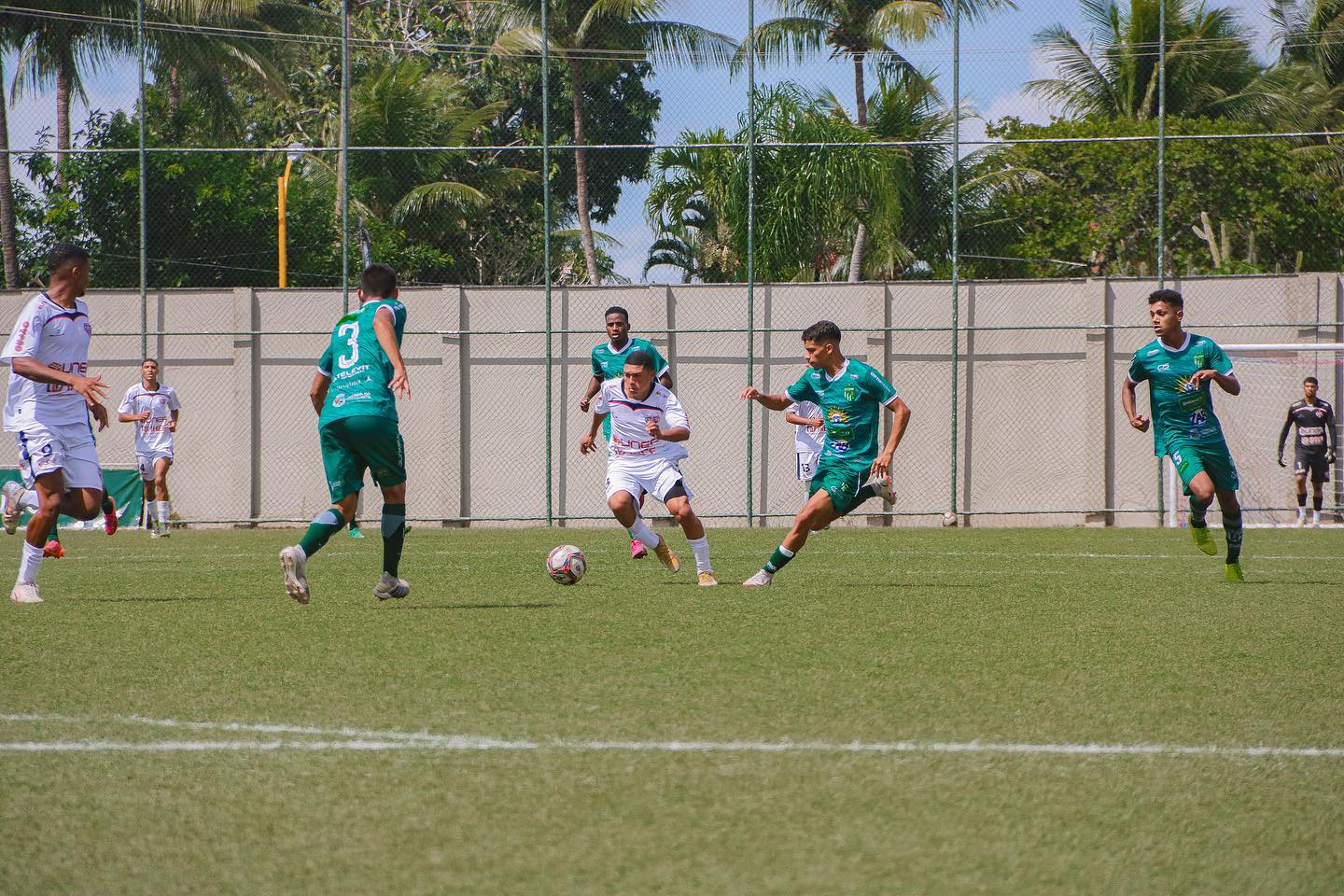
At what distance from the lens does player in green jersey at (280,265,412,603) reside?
8.02m

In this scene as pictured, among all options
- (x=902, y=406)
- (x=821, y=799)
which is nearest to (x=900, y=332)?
(x=902, y=406)

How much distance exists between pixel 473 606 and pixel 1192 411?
534 cm

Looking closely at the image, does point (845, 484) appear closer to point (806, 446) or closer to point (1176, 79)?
point (806, 446)

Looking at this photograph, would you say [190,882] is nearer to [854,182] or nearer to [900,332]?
[900,332]

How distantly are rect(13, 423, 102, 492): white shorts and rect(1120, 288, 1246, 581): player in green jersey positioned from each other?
22.9 feet

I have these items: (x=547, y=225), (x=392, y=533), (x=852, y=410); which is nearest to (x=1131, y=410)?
(x=852, y=410)

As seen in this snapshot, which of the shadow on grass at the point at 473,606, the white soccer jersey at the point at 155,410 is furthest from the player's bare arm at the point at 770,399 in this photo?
the white soccer jersey at the point at 155,410

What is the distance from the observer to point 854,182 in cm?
2323

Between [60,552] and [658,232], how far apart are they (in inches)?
459

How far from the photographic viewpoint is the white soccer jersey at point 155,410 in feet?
56.6

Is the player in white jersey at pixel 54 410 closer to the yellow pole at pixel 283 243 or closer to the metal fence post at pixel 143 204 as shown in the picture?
the metal fence post at pixel 143 204

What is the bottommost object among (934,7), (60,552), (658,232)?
(60,552)

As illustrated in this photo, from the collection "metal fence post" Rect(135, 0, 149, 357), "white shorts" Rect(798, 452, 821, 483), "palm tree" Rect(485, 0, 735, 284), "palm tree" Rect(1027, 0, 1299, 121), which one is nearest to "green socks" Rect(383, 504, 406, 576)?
"white shorts" Rect(798, 452, 821, 483)

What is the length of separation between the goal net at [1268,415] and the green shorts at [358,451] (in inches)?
570
